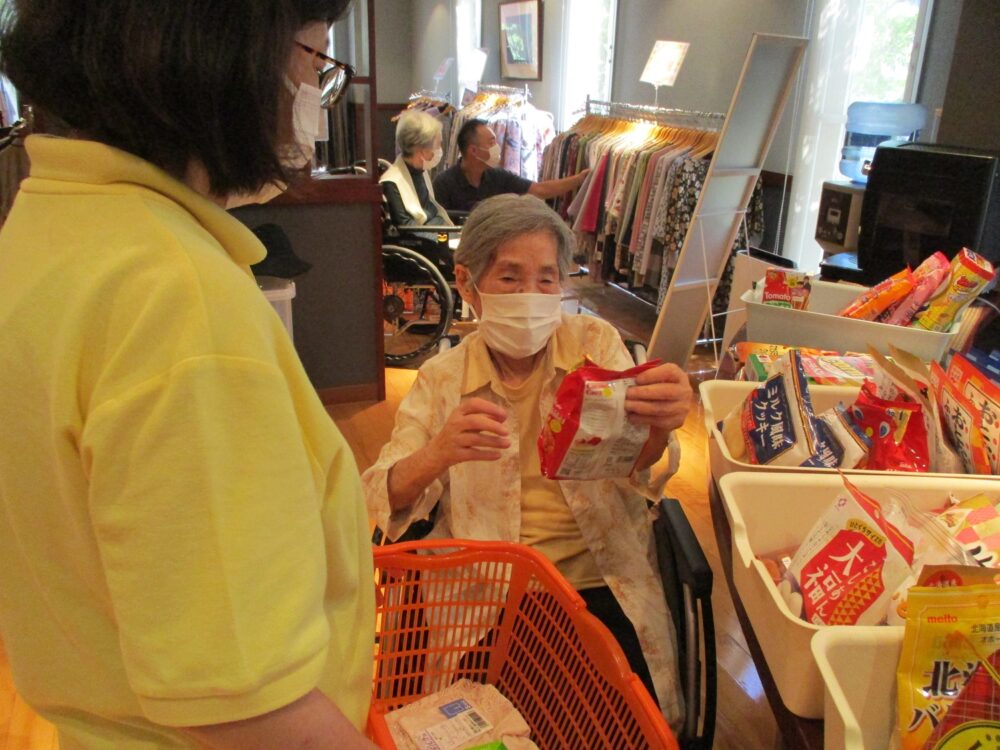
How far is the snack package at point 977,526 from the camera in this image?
839 mm

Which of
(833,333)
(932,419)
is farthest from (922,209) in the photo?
(932,419)

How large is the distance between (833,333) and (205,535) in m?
1.50

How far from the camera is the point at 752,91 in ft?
10.8

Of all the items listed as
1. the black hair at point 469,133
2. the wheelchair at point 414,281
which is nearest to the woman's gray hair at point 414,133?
the black hair at point 469,133

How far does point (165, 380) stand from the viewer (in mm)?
482

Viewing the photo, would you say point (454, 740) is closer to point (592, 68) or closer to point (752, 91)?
point (752, 91)

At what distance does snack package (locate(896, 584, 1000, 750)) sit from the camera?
2.08ft

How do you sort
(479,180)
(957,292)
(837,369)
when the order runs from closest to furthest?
1. (837,369)
2. (957,292)
3. (479,180)

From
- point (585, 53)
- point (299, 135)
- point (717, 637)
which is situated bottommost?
point (717, 637)

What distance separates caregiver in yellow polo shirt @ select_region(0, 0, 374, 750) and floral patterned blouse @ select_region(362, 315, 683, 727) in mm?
807

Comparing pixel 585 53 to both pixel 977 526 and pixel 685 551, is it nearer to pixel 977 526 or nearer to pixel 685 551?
pixel 685 551

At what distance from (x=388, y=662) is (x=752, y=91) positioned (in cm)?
290

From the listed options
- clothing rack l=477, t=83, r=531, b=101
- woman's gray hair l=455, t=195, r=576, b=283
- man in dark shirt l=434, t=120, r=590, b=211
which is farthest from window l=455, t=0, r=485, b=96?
woman's gray hair l=455, t=195, r=576, b=283

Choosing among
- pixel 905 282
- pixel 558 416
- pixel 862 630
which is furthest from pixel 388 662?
pixel 905 282
